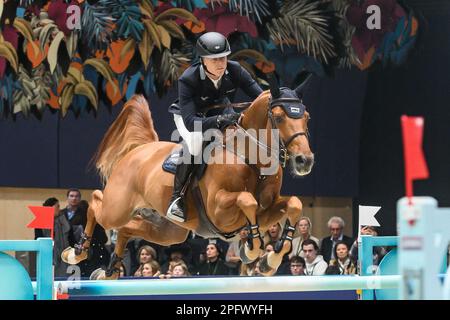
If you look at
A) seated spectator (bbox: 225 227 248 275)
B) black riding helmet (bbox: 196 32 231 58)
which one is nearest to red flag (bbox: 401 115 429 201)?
black riding helmet (bbox: 196 32 231 58)

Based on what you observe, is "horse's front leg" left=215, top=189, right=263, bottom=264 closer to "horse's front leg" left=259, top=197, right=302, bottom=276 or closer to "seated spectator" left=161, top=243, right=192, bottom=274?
"horse's front leg" left=259, top=197, right=302, bottom=276

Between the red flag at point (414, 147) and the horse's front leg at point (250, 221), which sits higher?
the red flag at point (414, 147)

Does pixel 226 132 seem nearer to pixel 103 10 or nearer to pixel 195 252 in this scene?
pixel 195 252

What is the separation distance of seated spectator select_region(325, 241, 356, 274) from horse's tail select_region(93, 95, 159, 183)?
200 cm

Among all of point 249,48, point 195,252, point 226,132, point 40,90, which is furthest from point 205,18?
point 226,132

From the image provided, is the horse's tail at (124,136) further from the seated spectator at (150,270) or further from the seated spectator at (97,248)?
the seated spectator at (97,248)

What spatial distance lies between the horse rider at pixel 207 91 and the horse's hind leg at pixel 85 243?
1.15 metres

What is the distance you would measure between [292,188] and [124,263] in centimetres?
236

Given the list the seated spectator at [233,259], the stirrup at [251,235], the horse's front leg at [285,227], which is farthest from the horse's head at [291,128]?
the seated spectator at [233,259]

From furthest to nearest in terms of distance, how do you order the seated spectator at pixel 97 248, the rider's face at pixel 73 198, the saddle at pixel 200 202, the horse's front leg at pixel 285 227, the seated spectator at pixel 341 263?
the seated spectator at pixel 97 248, the rider's face at pixel 73 198, the seated spectator at pixel 341 263, the saddle at pixel 200 202, the horse's front leg at pixel 285 227

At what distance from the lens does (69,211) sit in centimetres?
745

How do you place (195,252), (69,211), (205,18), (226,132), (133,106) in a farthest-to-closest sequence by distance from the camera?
(205,18)
(195,252)
(69,211)
(133,106)
(226,132)

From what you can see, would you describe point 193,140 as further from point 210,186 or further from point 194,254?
point 194,254

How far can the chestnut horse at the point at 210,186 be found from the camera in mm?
4513
